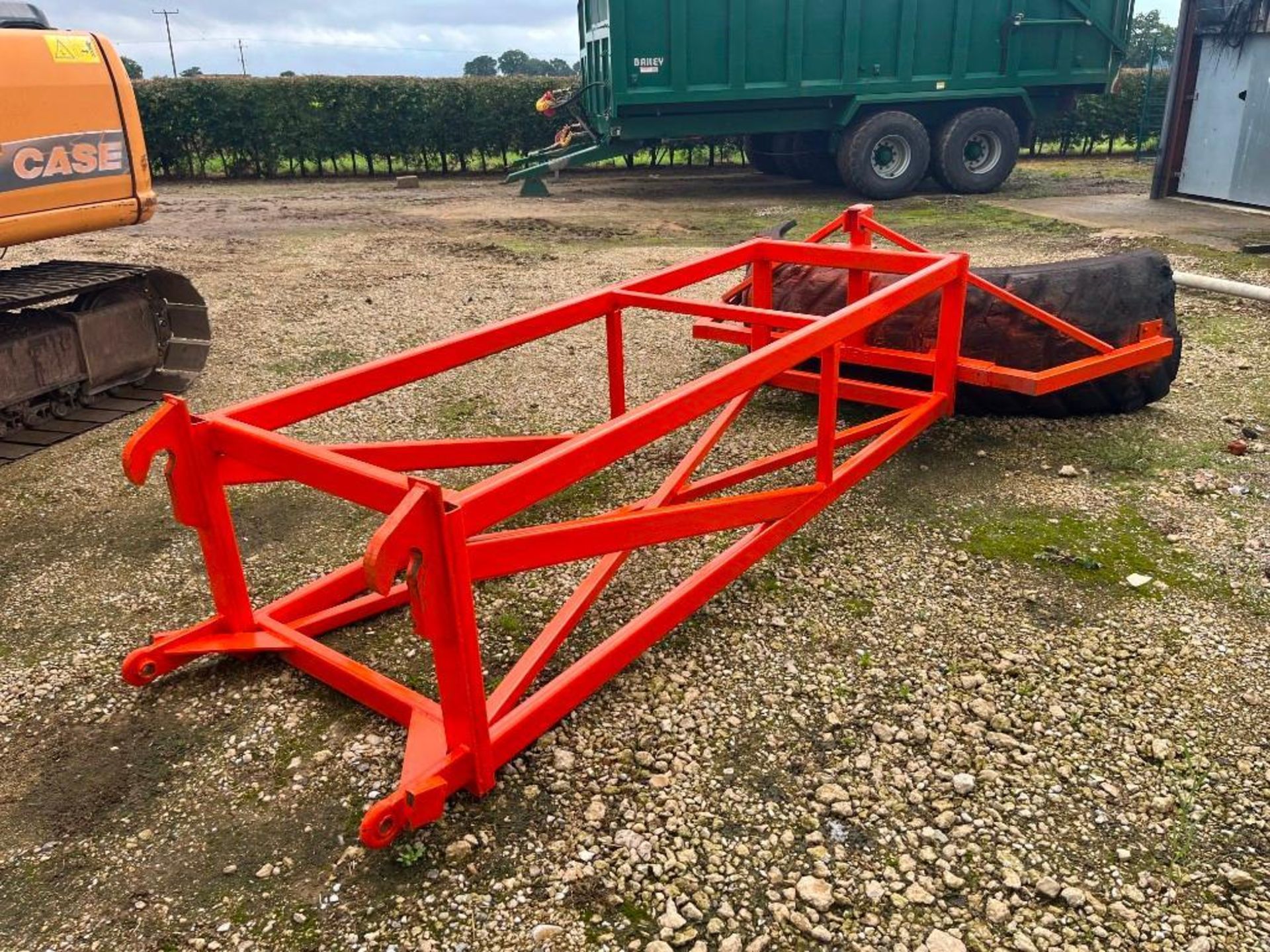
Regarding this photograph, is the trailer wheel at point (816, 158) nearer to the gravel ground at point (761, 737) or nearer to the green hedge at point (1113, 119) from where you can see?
the green hedge at point (1113, 119)

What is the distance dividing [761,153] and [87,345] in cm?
1287

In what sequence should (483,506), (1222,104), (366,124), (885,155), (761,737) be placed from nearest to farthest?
(483,506) < (761,737) < (1222,104) < (885,155) < (366,124)

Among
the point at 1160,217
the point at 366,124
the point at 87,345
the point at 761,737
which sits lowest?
the point at 761,737

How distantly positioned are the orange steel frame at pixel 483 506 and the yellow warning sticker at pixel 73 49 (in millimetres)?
2720

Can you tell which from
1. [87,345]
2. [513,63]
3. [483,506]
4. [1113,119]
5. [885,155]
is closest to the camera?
[483,506]

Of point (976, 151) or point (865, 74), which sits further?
point (976, 151)

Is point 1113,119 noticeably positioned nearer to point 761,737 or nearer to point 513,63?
point 761,737

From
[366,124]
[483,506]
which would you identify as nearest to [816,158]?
[366,124]

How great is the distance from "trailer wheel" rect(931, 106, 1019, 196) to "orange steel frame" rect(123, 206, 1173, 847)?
992cm

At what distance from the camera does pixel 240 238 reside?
37.2ft

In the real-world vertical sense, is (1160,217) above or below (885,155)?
below

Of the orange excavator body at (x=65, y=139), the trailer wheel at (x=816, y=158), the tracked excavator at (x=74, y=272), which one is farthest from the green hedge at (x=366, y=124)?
the orange excavator body at (x=65, y=139)

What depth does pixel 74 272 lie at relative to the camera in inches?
216

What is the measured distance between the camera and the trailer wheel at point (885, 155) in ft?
43.1
